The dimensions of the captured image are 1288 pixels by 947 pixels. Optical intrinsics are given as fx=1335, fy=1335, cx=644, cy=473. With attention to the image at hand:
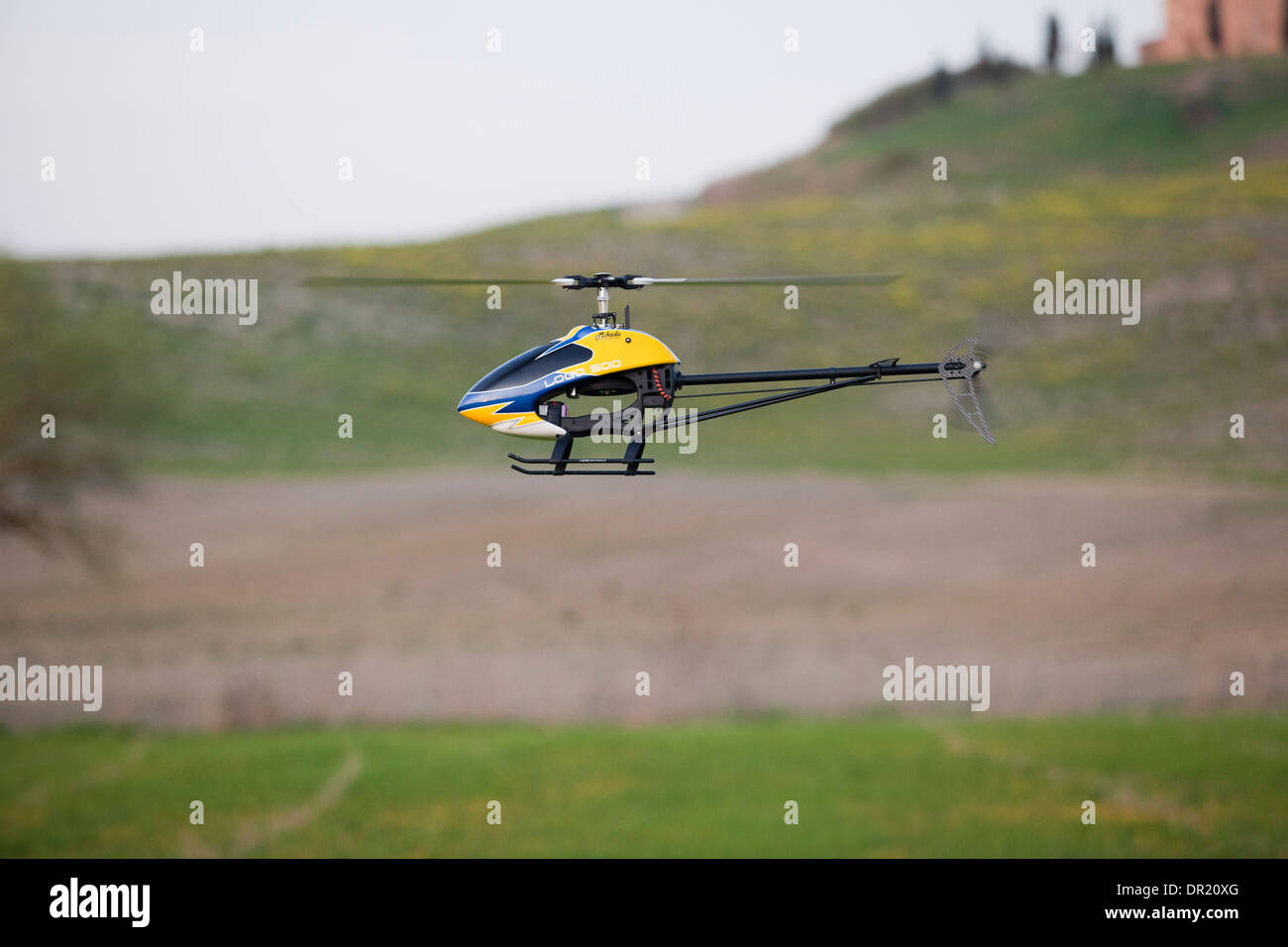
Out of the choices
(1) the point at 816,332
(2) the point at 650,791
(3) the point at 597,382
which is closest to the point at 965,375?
(3) the point at 597,382

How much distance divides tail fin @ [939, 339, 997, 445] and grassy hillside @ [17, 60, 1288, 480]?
39020 mm

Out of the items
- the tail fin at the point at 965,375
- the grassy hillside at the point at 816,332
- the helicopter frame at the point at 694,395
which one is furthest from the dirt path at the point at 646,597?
the tail fin at the point at 965,375

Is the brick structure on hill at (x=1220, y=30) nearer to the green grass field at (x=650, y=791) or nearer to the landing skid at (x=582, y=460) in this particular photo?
the green grass field at (x=650, y=791)

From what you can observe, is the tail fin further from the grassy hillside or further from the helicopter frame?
the grassy hillside

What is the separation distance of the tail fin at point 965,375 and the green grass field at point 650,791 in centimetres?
2509

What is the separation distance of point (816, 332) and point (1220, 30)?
9806cm

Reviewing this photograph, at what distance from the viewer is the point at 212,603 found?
50812 mm

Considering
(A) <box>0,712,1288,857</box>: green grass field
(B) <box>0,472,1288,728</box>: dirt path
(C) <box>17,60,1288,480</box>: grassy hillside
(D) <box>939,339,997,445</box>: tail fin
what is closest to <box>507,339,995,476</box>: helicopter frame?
(D) <box>939,339,997,445</box>: tail fin

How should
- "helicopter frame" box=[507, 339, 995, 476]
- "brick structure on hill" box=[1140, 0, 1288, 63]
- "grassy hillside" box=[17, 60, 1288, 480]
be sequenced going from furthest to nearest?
"brick structure on hill" box=[1140, 0, 1288, 63] < "grassy hillside" box=[17, 60, 1288, 480] < "helicopter frame" box=[507, 339, 995, 476]

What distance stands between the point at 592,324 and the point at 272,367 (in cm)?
5590

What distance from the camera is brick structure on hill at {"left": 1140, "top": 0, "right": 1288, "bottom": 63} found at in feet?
446
